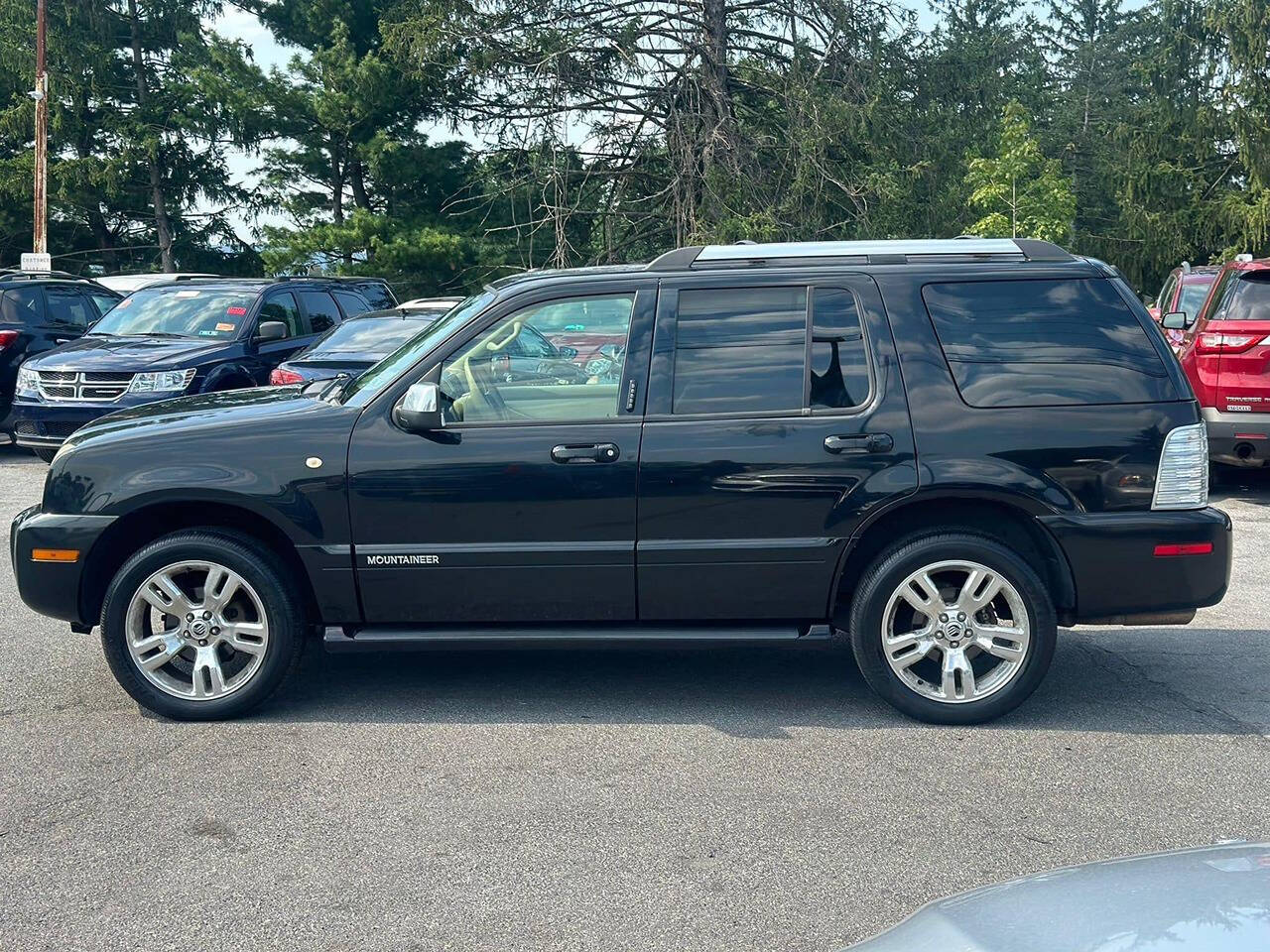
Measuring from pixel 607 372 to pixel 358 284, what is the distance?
11.0 m

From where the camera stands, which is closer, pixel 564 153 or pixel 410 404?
pixel 410 404

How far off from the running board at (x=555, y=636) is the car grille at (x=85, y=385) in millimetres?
8017

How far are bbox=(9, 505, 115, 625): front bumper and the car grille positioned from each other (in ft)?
24.2

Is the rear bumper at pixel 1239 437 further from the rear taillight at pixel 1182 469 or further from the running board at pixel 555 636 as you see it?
the running board at pixel 555 636

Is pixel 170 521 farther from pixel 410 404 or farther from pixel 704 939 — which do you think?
pixel 704 939

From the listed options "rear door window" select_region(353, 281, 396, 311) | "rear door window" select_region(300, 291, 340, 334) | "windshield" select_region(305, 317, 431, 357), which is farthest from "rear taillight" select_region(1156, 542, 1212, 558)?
"rear door window" select_region(353, 281, 396, 311)

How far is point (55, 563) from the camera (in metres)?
5.44

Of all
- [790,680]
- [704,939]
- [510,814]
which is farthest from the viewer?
[790,680]

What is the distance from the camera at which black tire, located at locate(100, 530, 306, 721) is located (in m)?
5.37

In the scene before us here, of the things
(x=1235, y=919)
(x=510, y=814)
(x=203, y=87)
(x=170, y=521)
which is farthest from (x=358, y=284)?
(x=203, y=87)

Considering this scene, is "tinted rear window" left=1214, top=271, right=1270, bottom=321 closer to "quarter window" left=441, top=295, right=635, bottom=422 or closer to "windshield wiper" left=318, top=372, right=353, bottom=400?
"quarter window" left=441, top=295, right=635, bottom=422

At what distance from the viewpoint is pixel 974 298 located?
17.8 feet

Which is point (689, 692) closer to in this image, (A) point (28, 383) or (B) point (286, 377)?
(B) point (286, 377)

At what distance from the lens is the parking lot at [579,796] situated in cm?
377
